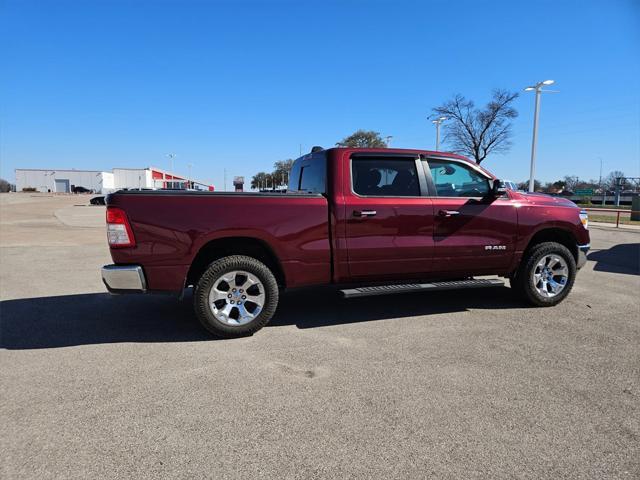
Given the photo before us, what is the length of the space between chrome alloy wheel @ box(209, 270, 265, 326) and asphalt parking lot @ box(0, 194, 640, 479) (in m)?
0.25

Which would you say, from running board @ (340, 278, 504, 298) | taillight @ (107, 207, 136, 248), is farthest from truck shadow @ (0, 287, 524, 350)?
taillight @ (107, 207, 136, 248)

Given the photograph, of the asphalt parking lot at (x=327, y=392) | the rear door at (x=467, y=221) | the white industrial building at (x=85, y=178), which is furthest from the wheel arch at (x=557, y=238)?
the white industrial building at (x=85, y=178)

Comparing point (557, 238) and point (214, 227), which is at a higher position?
point (214, 227)

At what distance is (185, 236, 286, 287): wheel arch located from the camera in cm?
436

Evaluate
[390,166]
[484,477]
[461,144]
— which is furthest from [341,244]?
[461,144]

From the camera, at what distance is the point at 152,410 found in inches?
115

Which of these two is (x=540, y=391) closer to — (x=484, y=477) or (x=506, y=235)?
(x=484, y=477)

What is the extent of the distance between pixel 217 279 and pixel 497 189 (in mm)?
3412

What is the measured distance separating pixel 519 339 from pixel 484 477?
7.78 feet

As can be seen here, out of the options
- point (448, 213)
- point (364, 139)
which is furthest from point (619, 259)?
point (364, 139)

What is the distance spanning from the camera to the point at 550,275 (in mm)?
5461

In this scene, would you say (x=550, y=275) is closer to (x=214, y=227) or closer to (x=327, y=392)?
(x=327, y=392)

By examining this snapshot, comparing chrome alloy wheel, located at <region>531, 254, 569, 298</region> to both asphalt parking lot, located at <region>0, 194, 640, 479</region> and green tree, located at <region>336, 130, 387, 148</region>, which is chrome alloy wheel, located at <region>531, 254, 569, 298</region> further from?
green tree, located at <region>336, 130, 387, 148</region>

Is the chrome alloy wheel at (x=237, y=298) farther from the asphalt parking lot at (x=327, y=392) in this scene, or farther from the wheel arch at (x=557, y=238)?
the wheel arch at (x=557, y=238)
